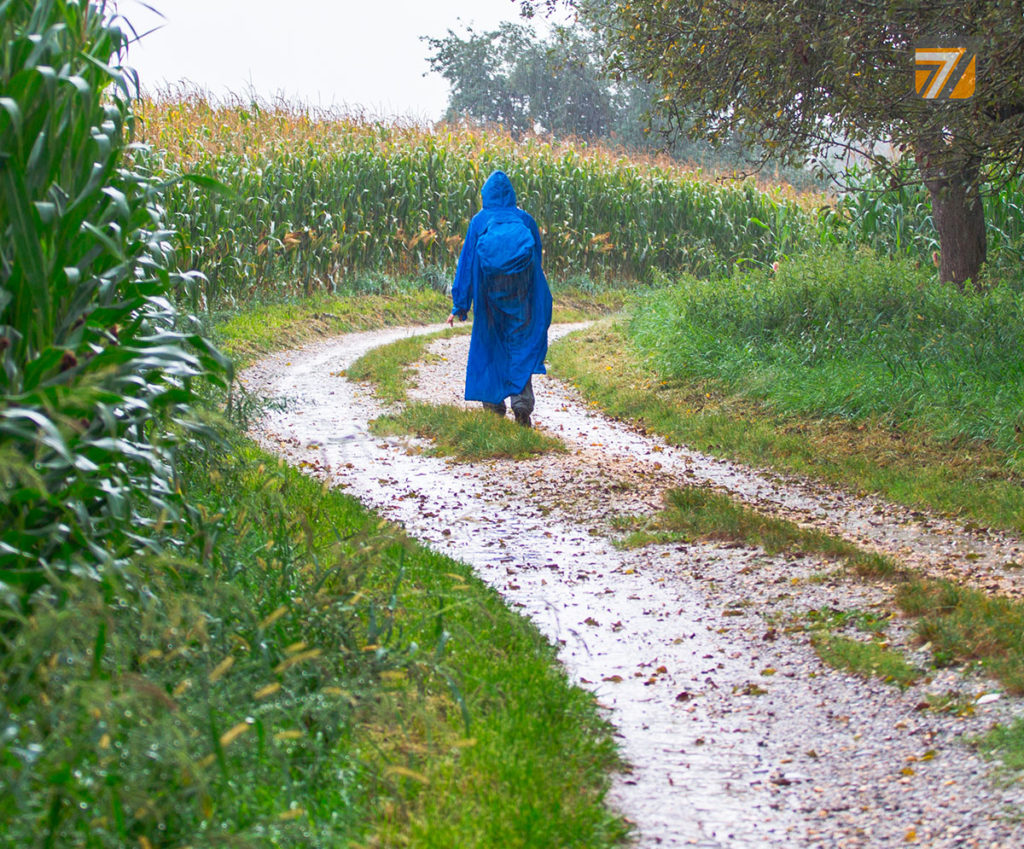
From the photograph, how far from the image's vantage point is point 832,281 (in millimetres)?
11070

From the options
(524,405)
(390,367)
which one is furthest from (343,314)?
(524,405)

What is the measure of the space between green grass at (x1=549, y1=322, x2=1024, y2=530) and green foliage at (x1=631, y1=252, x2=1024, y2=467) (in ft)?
0.46

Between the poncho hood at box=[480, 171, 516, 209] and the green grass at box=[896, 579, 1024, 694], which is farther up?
the poncho hood at box=[480, 171, 516, 209]

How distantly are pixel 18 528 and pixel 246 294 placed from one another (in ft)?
45.1

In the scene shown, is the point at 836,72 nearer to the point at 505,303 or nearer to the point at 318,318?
the point at 505,303

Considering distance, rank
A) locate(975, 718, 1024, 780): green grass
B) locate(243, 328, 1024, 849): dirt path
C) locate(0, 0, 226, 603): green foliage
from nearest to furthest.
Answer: locate(0, 0, 226, 603): green foliage → locate(243, 328, 1024, 849): dirt path → locate(975, 718, 1024, 780): green grass

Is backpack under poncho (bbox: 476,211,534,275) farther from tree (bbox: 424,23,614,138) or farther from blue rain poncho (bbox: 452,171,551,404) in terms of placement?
tree (bbox: 424,23,614,138)

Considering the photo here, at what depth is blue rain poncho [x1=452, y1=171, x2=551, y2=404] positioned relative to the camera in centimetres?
887

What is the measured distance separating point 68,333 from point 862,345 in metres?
8.27

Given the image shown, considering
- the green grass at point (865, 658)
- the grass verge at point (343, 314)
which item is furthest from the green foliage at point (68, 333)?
the grass verge at point (343, 314)

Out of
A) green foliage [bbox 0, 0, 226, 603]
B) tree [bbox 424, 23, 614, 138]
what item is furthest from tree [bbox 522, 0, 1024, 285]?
tree [bbox 424, 23, 614, 138]

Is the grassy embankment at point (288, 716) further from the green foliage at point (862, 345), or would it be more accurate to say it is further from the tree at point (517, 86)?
the tree at point (517, 86)

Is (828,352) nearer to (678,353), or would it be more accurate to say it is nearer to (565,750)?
(678,353)

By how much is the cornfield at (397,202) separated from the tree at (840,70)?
6207 mm
